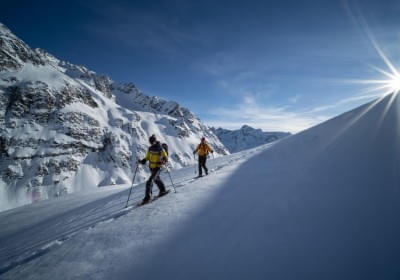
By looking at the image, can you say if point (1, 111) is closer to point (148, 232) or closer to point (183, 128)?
point (183, 128)

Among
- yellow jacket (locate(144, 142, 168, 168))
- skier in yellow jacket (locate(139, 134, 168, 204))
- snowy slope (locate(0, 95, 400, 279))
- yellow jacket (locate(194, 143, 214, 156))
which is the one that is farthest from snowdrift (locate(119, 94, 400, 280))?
yellow jacket (locate(194, 143, 214, 156))

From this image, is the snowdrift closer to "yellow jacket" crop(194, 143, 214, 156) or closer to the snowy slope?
the snowy slope

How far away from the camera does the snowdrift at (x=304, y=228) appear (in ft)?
8.04

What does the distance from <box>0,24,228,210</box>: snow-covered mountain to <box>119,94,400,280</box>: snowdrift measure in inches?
5071

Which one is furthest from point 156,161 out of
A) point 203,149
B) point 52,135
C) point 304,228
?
point 52,135

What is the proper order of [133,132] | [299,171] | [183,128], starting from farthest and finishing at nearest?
[183,128] → [133,132] → [299,171]

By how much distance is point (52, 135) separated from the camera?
4594 inches

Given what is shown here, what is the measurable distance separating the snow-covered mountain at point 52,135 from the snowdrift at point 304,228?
423 feet

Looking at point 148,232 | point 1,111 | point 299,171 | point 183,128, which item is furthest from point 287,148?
point 183,128

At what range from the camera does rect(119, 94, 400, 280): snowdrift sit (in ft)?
8.04

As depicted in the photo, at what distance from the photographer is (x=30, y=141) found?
109 meters

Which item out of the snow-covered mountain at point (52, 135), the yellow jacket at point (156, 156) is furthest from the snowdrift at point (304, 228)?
the snow-covered mountain at point (52, 135)

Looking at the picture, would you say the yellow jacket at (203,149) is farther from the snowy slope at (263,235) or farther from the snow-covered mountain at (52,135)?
the snow-covered mountain at (52,135)

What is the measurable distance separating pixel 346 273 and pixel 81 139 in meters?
156
